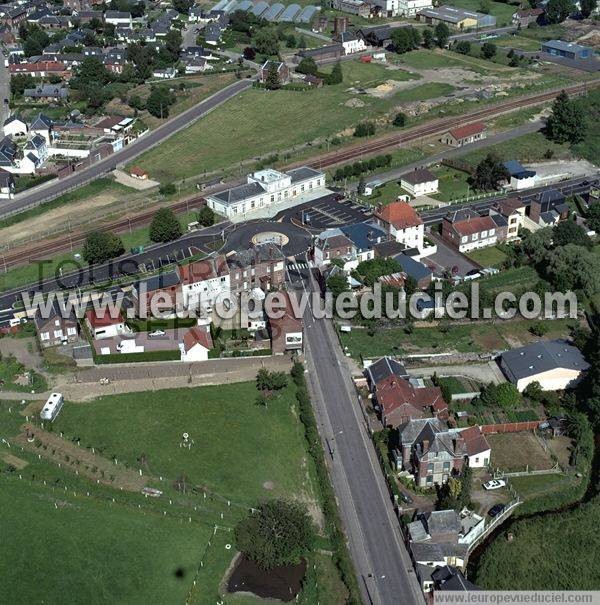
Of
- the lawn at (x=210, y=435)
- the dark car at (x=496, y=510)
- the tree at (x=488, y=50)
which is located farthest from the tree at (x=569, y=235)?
the tree at (x=488, y=50)

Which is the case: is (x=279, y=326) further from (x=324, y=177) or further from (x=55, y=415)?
(x=324, y=177)

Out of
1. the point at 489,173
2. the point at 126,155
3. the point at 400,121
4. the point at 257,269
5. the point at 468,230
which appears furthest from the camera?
the point at 400,121

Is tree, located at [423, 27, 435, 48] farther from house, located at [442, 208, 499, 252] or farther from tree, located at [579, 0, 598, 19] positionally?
house, located at [442, 208, 499, 252]

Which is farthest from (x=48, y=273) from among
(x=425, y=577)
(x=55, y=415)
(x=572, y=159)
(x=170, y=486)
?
(x=572, y=159)

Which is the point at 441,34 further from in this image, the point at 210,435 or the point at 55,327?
the point at 210,435

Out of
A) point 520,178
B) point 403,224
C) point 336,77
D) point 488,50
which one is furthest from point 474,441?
point 488,50

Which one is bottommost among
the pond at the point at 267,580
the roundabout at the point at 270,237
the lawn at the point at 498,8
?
the lawn at the point at 498,8

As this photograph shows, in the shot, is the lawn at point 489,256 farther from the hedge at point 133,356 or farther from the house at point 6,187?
the house at point 6,187
